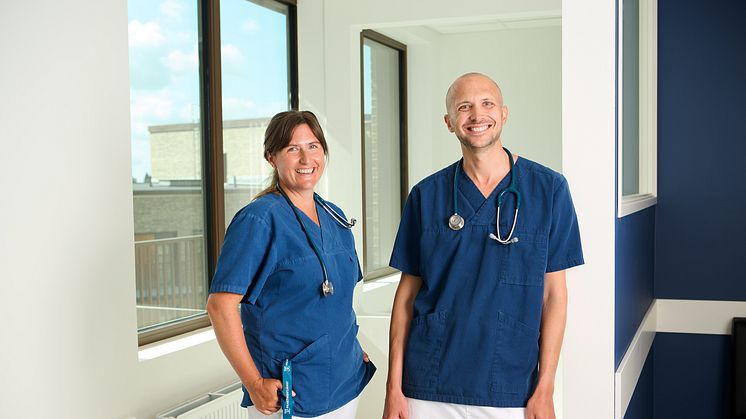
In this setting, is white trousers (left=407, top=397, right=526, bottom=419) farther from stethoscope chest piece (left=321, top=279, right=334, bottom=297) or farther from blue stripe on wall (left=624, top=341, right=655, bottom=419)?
blue stripe on wall (left=624, top=341, right=655, bottom=419)

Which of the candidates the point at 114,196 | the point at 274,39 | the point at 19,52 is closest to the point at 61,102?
the point at 19,52

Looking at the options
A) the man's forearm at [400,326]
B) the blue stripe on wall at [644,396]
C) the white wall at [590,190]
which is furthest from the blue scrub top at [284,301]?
the blue stripe on wall at [644,396]

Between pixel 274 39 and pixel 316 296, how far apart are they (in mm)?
2593

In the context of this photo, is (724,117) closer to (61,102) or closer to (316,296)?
(316,296)

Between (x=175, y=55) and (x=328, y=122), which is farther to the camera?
(x=328, y=122)

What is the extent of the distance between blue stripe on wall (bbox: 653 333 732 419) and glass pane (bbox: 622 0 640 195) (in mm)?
811

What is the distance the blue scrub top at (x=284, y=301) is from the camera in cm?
185

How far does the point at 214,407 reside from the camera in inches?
121

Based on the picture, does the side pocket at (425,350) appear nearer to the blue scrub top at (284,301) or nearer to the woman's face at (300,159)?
the blue scrub top at (284,301)

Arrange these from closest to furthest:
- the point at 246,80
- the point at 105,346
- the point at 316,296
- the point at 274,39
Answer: the point at 316,296 → the point at 105,346 → the point at 246,80 → the point at 274,39

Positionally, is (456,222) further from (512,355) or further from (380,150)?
(380,150)

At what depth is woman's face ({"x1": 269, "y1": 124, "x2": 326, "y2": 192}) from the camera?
1932 mm

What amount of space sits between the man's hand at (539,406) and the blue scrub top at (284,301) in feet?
1.61

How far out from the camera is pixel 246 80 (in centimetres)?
392
